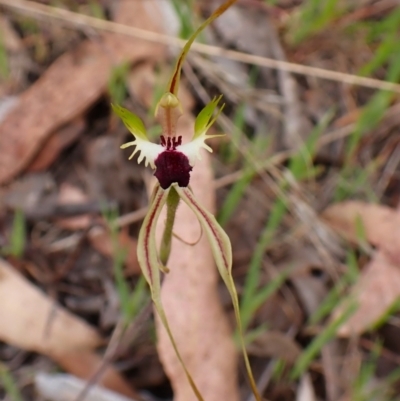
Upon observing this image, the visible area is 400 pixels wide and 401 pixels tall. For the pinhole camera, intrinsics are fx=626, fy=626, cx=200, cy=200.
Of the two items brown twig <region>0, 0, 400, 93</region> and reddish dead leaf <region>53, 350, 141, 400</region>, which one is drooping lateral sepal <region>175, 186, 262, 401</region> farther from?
brown twig <region>0, 0, 400, 93</region>

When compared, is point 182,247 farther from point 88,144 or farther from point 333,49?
point 333,49

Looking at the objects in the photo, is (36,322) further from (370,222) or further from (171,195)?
(370,222)

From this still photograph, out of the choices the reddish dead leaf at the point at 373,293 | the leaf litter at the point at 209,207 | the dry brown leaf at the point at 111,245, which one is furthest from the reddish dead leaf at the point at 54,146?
the reddish dead leaf at the point at 373,293

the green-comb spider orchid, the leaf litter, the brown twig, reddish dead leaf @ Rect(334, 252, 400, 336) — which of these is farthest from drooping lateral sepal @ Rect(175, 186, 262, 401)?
the brown twig

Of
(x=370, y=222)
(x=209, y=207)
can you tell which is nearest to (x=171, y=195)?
(x=209, y=207)

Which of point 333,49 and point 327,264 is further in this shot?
point 333,49

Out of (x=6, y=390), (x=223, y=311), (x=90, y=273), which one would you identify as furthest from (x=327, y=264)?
(x=6, y=390)
